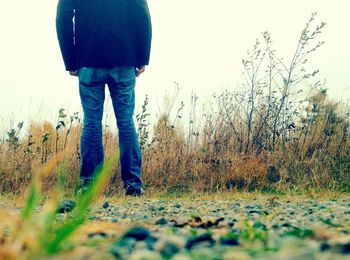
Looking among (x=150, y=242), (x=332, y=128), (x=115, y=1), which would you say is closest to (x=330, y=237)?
(x=150, y=242)

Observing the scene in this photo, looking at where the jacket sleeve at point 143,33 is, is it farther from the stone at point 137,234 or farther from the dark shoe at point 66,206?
the stone at point 137,234

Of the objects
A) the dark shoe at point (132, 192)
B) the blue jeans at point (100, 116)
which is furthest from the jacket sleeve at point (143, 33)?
the dark shoe at point (132, 192)

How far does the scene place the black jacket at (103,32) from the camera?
13.7 ft

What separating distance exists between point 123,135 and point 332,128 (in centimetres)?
221

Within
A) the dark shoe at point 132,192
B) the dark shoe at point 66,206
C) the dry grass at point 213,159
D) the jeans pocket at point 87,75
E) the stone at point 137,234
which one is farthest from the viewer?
the dry grass at point 213,159

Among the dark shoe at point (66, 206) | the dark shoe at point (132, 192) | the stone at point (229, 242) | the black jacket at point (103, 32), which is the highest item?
the black jacket at point (103, 32)

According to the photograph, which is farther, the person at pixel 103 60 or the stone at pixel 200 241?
the person at pixel 103 60

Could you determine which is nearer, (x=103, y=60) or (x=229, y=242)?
(x=229, y=242)

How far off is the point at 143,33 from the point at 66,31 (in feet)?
1.91

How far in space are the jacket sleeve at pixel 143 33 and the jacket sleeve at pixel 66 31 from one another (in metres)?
0.51

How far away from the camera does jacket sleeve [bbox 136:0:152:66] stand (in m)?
4.29

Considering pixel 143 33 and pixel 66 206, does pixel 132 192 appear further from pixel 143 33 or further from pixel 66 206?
pixel 66 206

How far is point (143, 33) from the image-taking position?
4293 millimetres

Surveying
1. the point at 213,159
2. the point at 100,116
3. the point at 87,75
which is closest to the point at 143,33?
the point at 87,75
